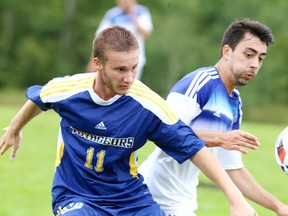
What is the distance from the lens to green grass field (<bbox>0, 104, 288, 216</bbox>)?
8.48m

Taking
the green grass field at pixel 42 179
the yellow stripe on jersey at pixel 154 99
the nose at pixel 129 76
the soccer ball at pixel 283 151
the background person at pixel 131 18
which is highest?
the background person at pixel 131 18

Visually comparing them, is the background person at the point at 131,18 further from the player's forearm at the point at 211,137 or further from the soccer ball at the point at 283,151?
the player's forearm at the point at 211,137

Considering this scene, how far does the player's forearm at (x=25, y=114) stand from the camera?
5.44 m

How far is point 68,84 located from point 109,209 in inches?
34.9

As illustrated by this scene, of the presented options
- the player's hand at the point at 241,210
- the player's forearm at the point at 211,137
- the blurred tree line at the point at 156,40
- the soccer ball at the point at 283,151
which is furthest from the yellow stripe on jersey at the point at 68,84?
the blurred tree line at the point at 156,40

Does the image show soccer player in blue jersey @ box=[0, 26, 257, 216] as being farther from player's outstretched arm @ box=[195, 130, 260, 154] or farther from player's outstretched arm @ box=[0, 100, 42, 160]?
player's outstretched arm @ box=[0, 100, 42, 160]

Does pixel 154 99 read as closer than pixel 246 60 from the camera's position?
Yes

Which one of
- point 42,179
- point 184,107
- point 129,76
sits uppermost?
point 129,76

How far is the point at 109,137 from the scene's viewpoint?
4984 millimetres

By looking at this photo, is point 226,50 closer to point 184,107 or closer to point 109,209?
point 184,107

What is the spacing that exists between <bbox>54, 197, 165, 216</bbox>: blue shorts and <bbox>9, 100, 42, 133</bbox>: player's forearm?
0.84 metres

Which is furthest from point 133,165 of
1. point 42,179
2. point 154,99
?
point 42,179

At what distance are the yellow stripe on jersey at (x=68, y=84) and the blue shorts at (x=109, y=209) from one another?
0.76 metres

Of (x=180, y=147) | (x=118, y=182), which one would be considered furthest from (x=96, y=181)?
(x=180, y=147)
